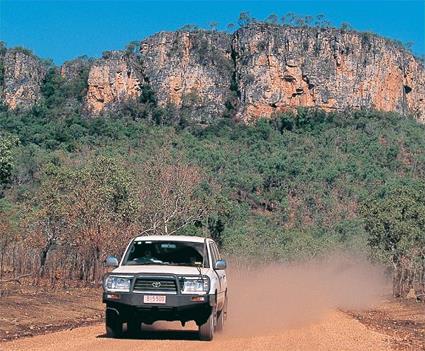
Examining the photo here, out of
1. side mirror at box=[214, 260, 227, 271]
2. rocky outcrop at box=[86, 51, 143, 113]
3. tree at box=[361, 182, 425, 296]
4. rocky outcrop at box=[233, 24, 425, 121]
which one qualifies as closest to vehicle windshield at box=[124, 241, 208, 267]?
side mirror at box=[214, 260, 227, 271]

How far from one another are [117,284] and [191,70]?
11994 cm

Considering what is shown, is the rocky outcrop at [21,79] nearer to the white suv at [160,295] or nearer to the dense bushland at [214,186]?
the dense bushland at [214,186]

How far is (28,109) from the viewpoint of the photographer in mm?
133000

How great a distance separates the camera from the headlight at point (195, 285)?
14781 mm

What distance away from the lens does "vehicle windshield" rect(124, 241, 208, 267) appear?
16.0 meters

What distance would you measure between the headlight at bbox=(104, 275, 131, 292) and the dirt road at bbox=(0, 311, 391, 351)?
2.88 ft

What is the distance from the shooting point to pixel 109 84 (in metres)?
131

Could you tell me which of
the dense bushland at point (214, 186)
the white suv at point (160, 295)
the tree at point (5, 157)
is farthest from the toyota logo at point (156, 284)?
the tree at point (5, 157)

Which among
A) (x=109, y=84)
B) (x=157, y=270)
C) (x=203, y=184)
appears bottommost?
(x=157, y=270)

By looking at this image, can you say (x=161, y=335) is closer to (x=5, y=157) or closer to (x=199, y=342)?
(x=199, y=342)

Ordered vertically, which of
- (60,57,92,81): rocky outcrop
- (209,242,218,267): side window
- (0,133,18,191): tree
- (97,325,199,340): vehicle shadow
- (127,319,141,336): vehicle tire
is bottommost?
(97,325,199,340): vehicle shadow

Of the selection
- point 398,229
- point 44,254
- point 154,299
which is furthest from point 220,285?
point 398,229

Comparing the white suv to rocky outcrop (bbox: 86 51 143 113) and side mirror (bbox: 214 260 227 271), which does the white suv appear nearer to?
side mirror (bbox: 214 260 227 271)

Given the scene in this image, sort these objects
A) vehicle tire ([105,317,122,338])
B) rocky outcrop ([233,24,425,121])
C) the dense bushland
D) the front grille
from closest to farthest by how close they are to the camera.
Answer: the front grille < vehicle tire ([105,317,122,338]) < the dense bushland < rocky outcrop ([233,24,425,121])
